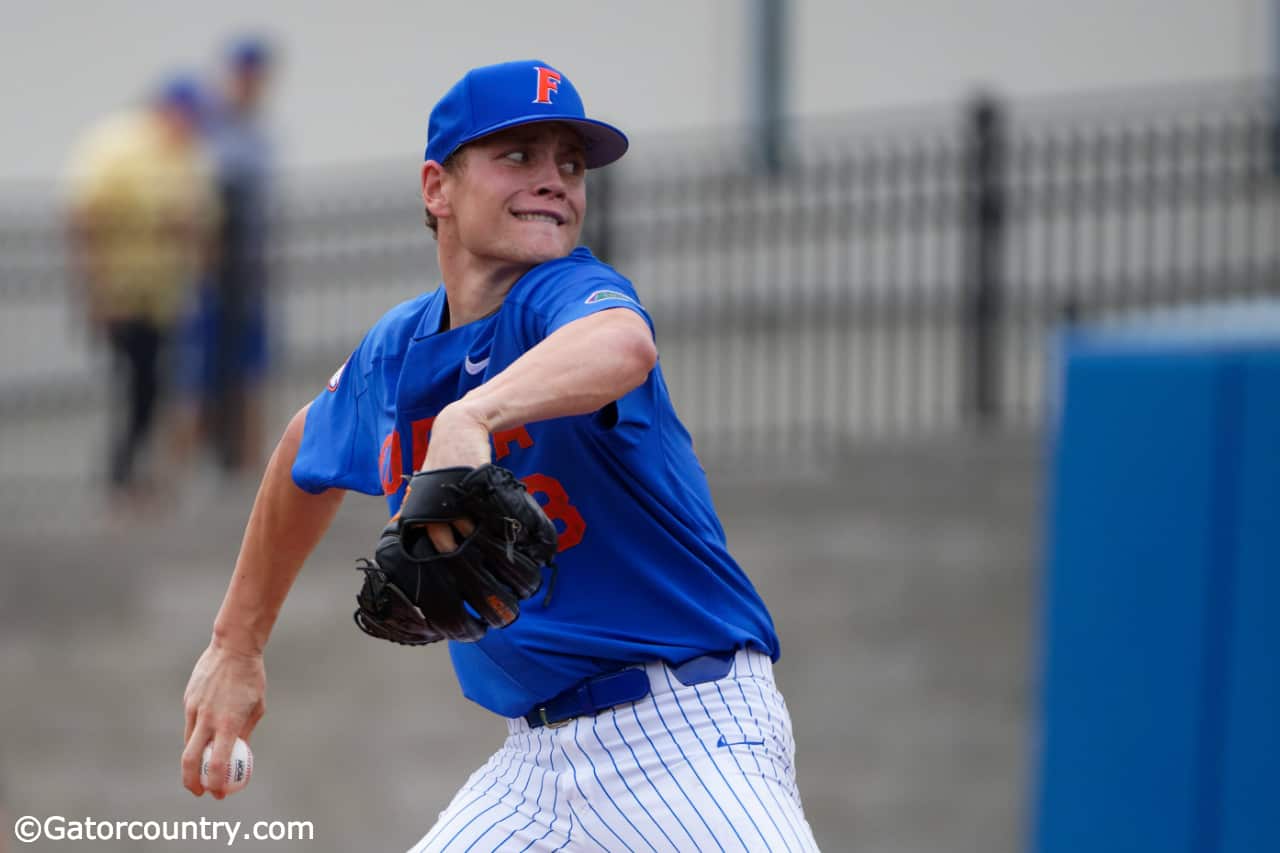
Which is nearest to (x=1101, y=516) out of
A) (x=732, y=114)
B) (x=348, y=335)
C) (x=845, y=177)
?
(x=845, y=177)

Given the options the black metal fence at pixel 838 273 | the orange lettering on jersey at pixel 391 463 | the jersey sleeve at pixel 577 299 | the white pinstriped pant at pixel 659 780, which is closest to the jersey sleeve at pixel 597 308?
the jersey sleeve at pixel 577 299

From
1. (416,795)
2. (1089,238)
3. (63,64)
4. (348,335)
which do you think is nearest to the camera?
(416,795)

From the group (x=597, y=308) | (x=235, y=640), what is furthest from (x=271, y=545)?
(x=597, y=308)

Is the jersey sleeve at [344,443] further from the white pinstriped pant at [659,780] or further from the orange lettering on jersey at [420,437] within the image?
the white pinstriped pant at [659,780]

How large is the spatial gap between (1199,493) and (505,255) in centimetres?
231

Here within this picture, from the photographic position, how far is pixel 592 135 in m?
3.36

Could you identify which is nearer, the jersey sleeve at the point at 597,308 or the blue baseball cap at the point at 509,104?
the jersey sleeve at the point at 597,308

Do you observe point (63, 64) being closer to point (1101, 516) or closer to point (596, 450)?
point (1101, 516)

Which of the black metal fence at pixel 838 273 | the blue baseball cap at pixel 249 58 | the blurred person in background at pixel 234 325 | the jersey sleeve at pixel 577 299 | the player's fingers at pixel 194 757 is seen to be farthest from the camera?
→ the blurred person in background at pixel 234 325

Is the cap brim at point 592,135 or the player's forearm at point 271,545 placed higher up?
the cap brim at point 592,135

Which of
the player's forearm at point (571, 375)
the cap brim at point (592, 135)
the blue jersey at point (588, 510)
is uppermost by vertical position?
the cap brim at point (592, 135)

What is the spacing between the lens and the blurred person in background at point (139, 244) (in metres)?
10.0

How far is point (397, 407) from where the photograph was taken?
3.42 metres

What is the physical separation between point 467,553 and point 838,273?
24.3ft
